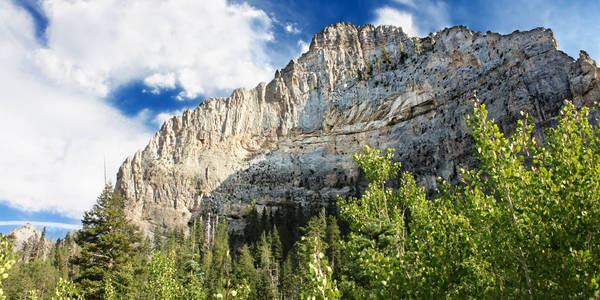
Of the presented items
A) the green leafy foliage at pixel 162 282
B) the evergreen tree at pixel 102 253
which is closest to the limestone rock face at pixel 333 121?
the evergreen tree at pixel 102 253

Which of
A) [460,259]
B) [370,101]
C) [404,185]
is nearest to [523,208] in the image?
[460,259]

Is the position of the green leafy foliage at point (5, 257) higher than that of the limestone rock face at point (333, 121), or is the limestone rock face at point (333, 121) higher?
the limestone rock face at point (333, 121)

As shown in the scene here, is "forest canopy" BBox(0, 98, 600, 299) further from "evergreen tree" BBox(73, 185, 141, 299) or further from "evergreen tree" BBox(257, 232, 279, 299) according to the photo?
"evergreen tree" BBox(257, 232, 279, 299)

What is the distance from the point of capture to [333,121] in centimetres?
9212

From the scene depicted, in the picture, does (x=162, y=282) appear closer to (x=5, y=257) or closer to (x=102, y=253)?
(x=5, y=257)

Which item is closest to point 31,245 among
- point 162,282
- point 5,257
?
point 162,282

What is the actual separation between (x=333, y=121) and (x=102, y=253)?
2838 inches

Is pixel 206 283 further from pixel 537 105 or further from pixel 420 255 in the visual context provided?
pixel 537 105

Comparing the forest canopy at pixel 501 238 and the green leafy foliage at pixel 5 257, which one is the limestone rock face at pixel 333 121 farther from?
the green leafy foliage at pixel 5 257

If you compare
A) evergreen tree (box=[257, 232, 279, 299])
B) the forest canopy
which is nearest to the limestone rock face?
evergreen tree (box=[257, 232, 279, 299])

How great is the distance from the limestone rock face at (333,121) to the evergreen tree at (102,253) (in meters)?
50.3

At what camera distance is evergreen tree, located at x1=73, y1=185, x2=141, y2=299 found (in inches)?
964

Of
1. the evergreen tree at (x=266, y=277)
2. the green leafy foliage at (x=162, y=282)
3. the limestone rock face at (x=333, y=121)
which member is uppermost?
the limestone rock face at (x=333, y=121)

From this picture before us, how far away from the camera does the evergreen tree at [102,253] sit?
24.5 meters
